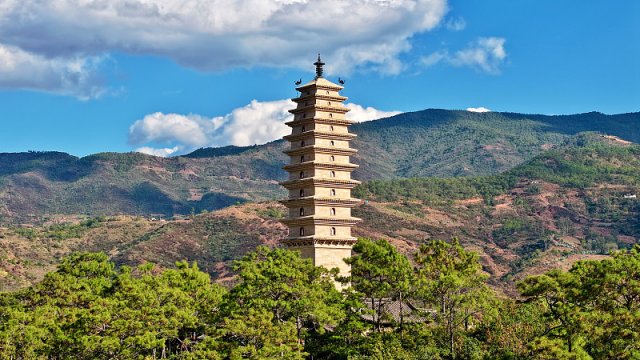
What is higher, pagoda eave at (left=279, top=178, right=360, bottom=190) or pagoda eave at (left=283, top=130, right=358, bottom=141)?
pagoda eave at (left=283, top=130, right=358, bottom=141)

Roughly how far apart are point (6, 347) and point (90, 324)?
14.6 feet

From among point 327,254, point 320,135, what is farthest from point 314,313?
point 320,135

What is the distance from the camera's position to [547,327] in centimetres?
5634

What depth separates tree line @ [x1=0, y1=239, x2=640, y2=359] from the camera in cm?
4975

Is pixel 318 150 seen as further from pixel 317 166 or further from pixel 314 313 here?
pixel 314 313

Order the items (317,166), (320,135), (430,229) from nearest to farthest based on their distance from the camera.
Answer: (317,166), (320,135), (430,229)

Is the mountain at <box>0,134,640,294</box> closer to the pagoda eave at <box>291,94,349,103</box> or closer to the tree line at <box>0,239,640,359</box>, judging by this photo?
the pagoda eave at <box>291,94,349,103</box>

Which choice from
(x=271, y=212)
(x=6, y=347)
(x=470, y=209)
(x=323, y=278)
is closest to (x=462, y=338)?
(x=323, y=278)

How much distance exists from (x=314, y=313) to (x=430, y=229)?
107865 mm

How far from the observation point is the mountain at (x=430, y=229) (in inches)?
5999

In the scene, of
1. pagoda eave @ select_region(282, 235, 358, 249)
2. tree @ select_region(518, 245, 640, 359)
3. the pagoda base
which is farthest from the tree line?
pagoda eave @ select_region(282, 235, 358, 249)

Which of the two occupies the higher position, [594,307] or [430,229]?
[430,229]

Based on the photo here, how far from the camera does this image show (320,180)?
237 feet

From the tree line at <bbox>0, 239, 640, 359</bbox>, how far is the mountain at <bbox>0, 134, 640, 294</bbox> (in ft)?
237
